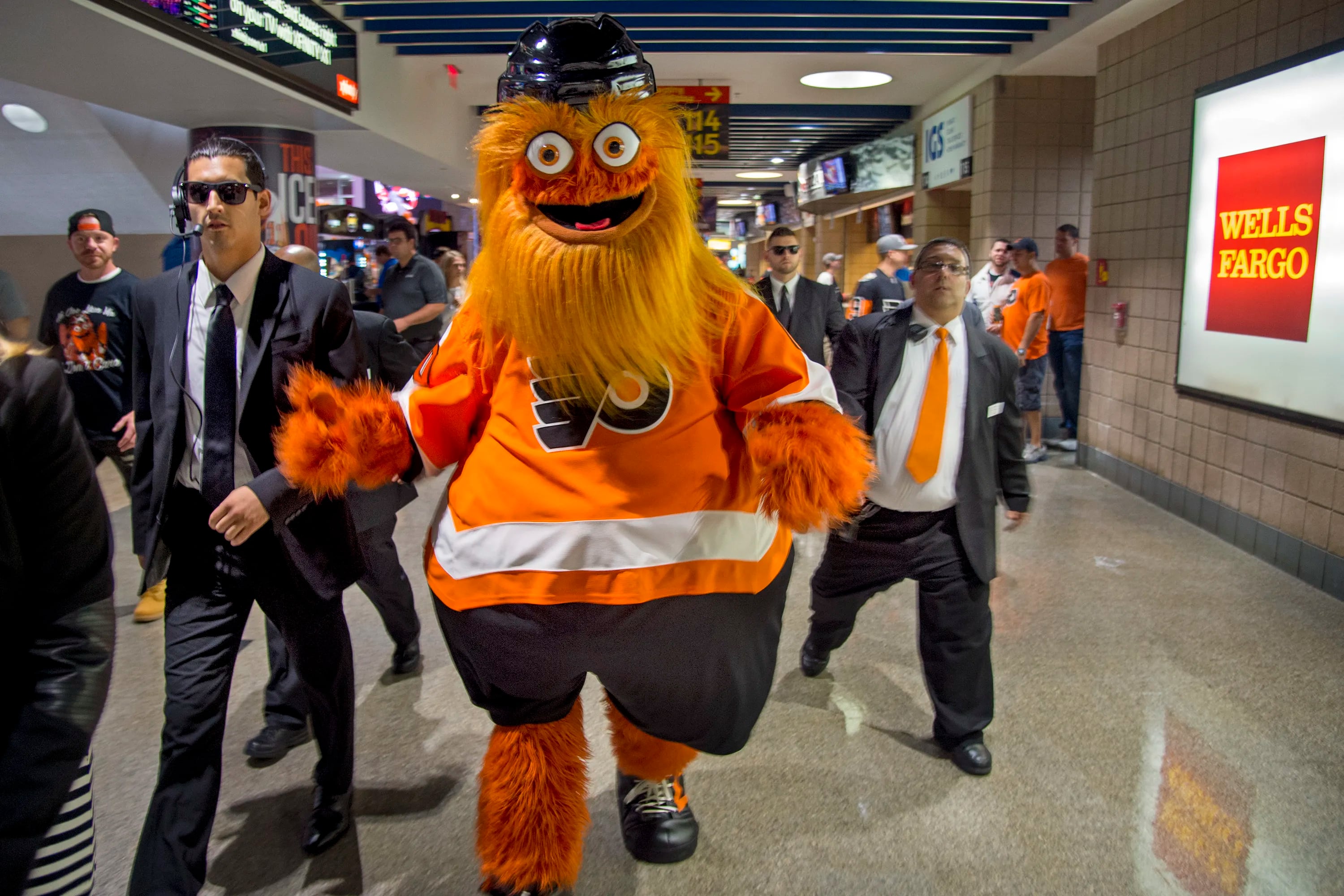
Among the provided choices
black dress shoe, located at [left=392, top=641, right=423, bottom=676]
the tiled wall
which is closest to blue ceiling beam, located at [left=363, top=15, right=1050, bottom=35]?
the tiled wall

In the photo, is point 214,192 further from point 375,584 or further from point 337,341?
point 375,584

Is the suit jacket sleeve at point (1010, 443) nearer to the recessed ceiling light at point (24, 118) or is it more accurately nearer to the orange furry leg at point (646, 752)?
the orange furry leg at point (646, 752)

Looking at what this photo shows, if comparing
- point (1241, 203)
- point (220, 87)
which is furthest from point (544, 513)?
point (220, 87)

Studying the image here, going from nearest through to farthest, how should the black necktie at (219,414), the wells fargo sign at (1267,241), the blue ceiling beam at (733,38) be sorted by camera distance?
the black necktie at (219,414) < the wells fargo sign at (1267,241) < the blue ceiling beam at (733,38)

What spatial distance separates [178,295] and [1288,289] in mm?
4294

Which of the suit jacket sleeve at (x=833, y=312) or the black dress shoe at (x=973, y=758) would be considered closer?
the black dress shoe at (x=973, y=758)

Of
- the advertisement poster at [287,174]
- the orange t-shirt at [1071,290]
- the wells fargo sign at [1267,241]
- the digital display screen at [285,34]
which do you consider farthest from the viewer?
the advertisement poster at [287,174]

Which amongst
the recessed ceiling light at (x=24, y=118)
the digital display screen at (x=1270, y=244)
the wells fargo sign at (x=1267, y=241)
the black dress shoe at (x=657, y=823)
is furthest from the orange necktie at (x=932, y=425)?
the recessed ceiling light at (x=24, y=118)

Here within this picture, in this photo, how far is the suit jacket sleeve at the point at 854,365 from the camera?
245 cm

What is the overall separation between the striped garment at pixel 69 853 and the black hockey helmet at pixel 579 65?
47.7 inches

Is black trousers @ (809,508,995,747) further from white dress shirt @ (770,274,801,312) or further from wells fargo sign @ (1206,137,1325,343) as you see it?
wells fargo sign @ (1206,137,1325,343)

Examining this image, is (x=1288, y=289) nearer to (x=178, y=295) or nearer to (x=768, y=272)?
(x=768, y=272)

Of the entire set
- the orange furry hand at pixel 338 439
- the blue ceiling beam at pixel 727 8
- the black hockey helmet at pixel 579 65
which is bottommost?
the orange furry hand at pixel 338 439

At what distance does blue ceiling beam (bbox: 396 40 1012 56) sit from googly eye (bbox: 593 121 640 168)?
6579 millimetres
